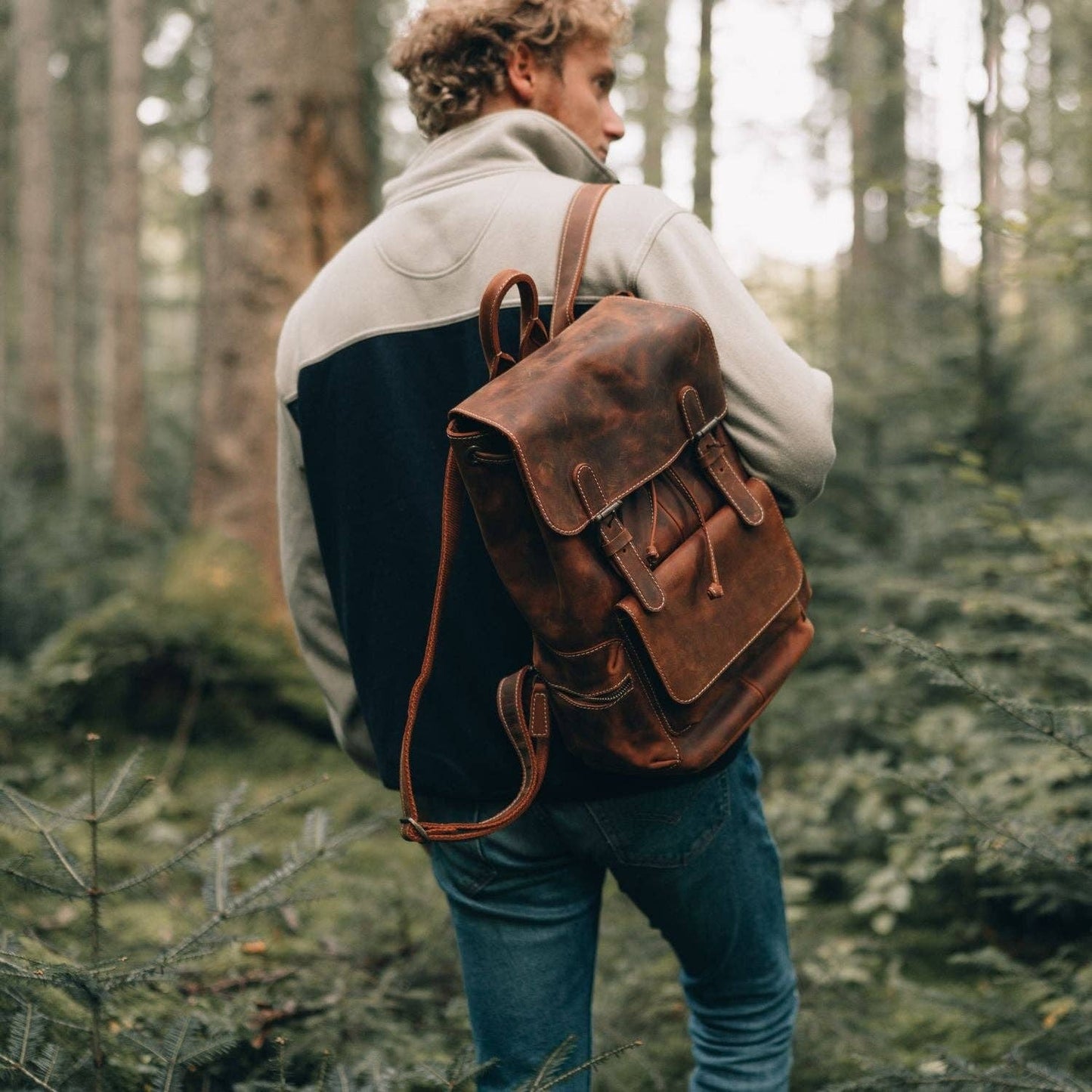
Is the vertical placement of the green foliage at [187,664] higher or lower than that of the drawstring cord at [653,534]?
lower

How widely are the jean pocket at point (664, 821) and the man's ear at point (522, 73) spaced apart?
1.18 meters

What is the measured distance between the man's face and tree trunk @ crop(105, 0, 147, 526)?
411 inches

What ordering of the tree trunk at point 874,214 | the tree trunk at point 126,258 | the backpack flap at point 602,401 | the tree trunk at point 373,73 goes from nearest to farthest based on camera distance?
the backpack flap at point 602,401, the tree trunk at point 874,214, the tree trunk at point 373,73, the tree trunk at point 126,258

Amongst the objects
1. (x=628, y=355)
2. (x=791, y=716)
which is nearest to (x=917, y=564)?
(x=791, y=716)

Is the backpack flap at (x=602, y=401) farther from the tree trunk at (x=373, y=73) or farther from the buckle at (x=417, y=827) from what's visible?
the tree trunk at (x=373, y=73)

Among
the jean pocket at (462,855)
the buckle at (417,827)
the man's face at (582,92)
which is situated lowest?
the jean pocket at (462,855)

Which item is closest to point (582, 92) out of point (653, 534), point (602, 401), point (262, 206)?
point (602, 401)

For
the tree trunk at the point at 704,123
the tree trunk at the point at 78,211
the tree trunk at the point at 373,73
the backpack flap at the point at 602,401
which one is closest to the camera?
the backpack flap at the point at 602,401

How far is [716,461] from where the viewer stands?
1632 millimetres

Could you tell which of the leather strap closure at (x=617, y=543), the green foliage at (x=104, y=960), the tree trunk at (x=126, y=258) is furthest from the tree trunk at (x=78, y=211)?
the leather strap closure at (x=617, y=543)

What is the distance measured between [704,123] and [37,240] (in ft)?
27.4

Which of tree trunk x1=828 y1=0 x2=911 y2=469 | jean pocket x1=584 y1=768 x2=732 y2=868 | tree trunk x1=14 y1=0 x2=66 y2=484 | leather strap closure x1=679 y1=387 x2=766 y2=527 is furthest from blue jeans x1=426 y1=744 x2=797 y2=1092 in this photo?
tree trunk x1=14 y1=0 x2=66 y2=484

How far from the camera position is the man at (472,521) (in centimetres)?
166

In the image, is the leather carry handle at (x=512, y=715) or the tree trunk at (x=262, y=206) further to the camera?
the tree trunk at (x=262, y=206)
